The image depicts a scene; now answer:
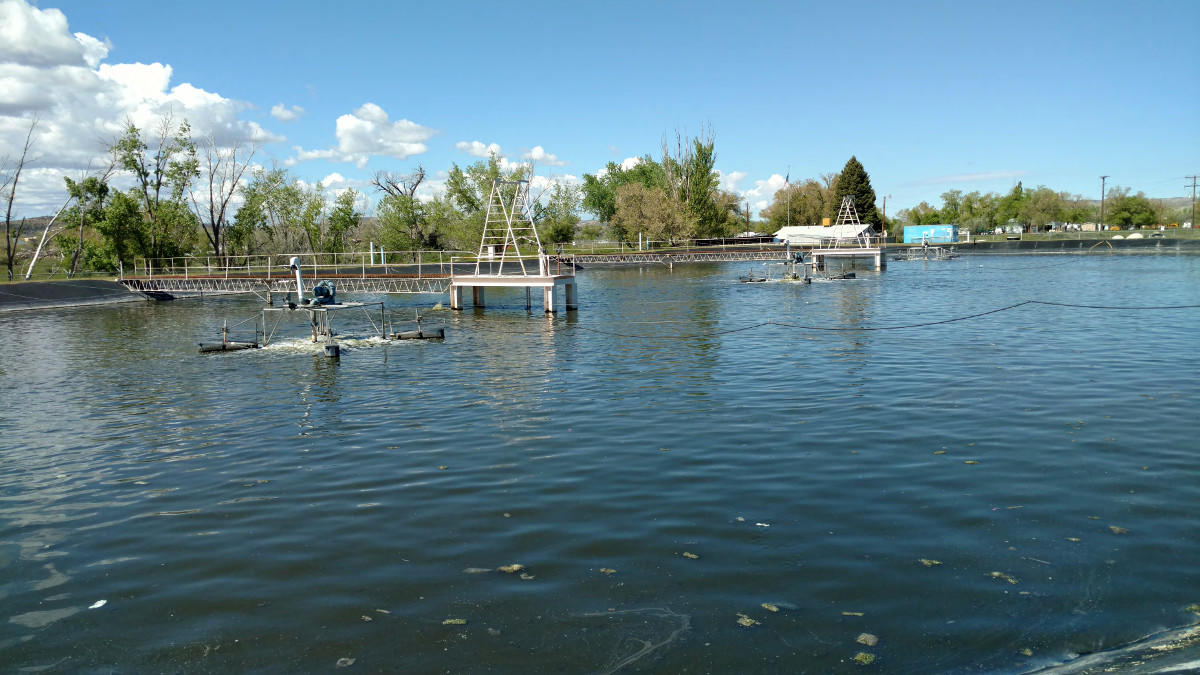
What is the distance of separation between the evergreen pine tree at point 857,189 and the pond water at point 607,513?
386 ft

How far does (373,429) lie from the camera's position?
14906 mm

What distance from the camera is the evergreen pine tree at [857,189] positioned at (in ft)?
439

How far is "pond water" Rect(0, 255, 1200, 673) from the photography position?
22.3 feet

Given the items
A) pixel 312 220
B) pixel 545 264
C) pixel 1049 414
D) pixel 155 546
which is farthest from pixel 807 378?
pixel 312 220

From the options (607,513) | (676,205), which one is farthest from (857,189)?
(607,513)

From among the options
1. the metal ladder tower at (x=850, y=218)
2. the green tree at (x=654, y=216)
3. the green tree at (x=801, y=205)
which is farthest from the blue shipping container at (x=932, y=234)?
the green tree at (x=654, y=216)

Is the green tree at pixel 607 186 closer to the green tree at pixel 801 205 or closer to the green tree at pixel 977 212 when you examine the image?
the green tree at pixel 801 205

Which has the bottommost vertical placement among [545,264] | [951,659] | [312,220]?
[951,659]

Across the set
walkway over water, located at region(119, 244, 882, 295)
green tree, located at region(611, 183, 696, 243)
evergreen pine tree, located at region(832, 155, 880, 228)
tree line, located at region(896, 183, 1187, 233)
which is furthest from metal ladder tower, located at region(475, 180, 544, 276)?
tree line, located at region(896, 183, 1187, 233)

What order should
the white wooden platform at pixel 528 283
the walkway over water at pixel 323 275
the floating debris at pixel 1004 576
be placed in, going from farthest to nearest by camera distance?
1. the walkway over water at pixel 323 275
2. the white wooden platform at pixel 528 283
3. the floating debris at pixel 1004 576

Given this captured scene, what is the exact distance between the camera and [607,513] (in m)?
9.87

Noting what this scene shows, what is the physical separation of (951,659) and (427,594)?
4823 mm

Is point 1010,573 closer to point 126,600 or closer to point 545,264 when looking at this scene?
point 126,600

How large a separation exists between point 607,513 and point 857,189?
134m
